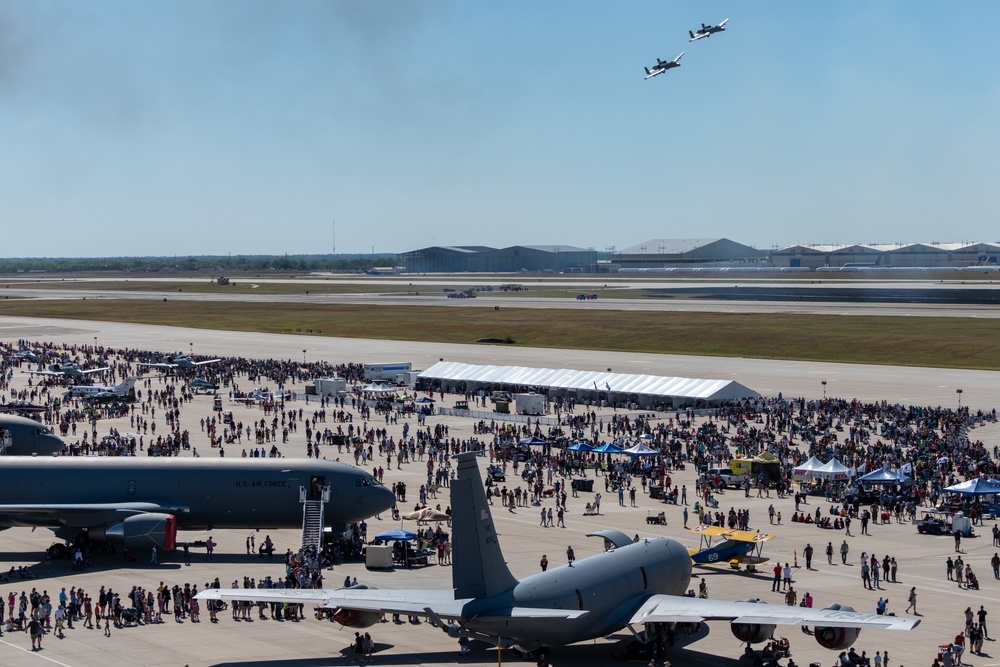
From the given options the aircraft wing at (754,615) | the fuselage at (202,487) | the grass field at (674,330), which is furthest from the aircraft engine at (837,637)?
the grass field at (674,330)

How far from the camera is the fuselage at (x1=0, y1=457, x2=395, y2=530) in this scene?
45.3m

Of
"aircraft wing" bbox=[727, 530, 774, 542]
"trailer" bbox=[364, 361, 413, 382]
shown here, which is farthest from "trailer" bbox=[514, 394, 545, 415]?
"aircraft wing" bbox=[727, 530, 774, 542]

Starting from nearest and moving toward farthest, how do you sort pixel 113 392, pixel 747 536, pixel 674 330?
pixel 747 536 < pixel 113 392 < pixel 674 330

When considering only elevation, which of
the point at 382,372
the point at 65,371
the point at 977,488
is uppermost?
the point at 65,371

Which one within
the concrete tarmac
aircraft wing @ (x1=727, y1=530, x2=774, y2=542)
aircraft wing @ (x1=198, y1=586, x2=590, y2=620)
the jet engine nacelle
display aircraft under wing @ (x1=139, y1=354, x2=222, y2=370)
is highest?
aircraft wing @ (x1=198, y1=586, x2=590, y2=620)

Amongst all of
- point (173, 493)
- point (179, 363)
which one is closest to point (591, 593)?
point (173, 493)

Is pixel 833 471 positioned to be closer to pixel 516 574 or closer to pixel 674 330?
pixel 516 574

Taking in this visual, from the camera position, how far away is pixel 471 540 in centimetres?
2997

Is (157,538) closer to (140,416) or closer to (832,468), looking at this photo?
(832,468)

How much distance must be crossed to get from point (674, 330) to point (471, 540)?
118m

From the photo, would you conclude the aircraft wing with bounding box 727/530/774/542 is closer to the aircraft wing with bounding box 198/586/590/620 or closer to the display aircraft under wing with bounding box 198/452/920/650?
the display aircraft under wing with bounding box 198/452/920/650

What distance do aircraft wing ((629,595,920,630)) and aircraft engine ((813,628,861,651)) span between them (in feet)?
1.56

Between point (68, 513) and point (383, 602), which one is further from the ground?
point (383, 602)

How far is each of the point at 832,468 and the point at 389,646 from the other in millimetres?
33032
